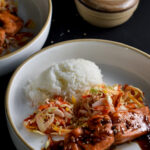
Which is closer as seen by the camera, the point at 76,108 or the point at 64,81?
the point at 76,108

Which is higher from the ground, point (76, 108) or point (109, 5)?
point (109, 5)

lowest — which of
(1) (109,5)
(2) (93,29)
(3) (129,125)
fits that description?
(2) (93,29)

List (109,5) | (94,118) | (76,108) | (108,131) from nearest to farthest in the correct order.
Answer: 1. (108,131)
2. (94,118)
3. (76,108)
4. (109,5)

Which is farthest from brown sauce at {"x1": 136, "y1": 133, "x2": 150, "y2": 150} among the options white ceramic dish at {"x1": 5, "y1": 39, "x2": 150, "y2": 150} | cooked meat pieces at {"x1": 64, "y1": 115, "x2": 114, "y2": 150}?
white ceramic dish at {"x1": 5, "y1": 39, "x2": 150, "y2": 150}

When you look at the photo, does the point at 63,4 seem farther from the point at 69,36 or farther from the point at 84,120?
the point at 84,120

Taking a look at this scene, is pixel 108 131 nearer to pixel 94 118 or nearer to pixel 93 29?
pixel 94 118

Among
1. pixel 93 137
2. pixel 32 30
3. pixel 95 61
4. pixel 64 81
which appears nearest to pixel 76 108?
pixel 64 81

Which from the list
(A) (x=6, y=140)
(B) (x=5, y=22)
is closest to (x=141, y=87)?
(A) (x=6, y=140)

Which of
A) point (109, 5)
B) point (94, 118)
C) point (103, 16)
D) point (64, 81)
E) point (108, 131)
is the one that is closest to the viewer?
point (108, 131)
